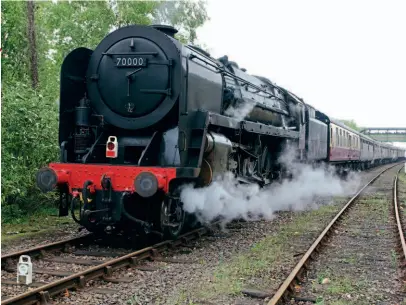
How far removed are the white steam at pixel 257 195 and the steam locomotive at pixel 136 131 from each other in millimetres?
333

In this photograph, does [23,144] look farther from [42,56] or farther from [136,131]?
[42,56]

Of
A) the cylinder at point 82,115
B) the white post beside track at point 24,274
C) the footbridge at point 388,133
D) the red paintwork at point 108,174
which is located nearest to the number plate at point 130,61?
the cylinder at point 82,115

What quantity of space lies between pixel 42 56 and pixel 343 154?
13.8m

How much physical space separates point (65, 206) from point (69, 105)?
151 centimetres

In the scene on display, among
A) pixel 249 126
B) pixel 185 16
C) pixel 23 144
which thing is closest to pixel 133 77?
pixel 249 126

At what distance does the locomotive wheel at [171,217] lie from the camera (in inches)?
255

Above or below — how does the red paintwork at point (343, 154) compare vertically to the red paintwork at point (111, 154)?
above

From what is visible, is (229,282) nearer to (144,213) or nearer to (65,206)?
(144,213)

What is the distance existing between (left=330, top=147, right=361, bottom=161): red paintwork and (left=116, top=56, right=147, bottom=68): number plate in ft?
44.2

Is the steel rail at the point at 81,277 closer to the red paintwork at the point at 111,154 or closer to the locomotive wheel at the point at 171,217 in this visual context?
the locomotive wheel at the point at 171,217

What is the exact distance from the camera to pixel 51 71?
20.2 meters

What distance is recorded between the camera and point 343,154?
2244 centimetres

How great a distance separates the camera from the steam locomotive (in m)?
6.35

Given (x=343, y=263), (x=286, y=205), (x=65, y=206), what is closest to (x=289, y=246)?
(x=343, y=263)
